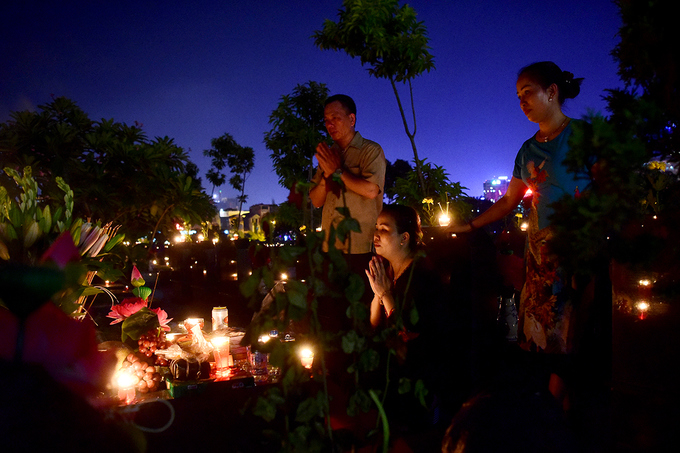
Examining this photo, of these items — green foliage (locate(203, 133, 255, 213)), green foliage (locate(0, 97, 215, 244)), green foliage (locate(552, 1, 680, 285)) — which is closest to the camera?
green foliage (locate(552, 1, 680, 285))

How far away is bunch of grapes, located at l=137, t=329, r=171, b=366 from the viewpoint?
6.86ft

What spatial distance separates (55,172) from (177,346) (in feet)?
4.03

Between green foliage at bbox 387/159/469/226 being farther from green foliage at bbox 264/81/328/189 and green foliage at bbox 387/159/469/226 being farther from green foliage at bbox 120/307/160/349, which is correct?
green foliage at bbox 120/307/160/349

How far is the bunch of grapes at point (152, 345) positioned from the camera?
2090 mm

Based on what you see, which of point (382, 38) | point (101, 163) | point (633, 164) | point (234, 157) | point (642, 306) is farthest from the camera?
point (234, 157)

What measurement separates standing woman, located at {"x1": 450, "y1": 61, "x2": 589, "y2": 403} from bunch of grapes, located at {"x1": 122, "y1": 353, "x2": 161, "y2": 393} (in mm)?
1748

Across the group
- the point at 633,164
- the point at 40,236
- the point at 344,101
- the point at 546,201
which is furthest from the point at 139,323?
the point at 633,164

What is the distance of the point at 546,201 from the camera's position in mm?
1821

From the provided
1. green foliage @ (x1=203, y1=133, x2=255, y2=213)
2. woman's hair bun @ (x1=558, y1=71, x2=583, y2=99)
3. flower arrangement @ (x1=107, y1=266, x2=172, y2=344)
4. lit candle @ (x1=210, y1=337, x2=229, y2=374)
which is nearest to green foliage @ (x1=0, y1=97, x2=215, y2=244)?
flower arrangement @ (x1=107, y1=266, x2=172, y2=344)

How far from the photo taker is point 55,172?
235cm

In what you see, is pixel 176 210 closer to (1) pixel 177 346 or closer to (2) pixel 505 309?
(1) pixel 177 346

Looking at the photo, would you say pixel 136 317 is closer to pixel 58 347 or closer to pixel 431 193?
pixel 58 347

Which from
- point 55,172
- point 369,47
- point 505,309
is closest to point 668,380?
point 505,309

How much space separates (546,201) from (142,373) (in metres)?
1.98
